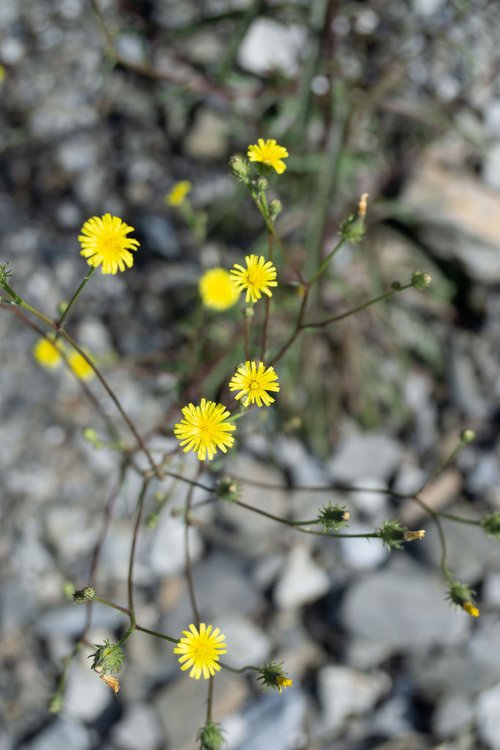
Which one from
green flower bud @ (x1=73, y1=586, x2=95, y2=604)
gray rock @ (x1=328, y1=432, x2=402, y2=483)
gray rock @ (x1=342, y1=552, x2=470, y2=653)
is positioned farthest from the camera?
gray rock @ (x1=328, y1=432, x2=402, y2=483)

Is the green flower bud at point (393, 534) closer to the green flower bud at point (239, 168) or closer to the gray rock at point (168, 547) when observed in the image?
the green flower bud at point (239, 168)

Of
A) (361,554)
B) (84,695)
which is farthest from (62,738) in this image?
(361,554)

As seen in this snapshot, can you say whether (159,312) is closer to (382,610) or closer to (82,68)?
(82,68)

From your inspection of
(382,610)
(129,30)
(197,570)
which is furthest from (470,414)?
(129,30)

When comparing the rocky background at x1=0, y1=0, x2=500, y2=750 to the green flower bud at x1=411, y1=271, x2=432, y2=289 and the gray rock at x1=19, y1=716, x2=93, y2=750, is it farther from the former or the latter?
the green flower bud at x1=411, y1=271, x2=432, y2=289

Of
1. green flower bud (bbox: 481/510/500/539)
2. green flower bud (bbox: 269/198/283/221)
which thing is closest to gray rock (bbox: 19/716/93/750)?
green flower bud (bbox: 481/510/500/539)

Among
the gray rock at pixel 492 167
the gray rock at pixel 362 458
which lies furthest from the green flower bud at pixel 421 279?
the gray rock at pixel 492 167

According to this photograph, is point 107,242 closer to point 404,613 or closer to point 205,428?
point 205,428
